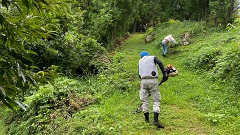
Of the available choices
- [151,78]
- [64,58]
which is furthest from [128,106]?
[64,58]

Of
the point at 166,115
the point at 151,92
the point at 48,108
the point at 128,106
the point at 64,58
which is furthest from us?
the point at 64,58

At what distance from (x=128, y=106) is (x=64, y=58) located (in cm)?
459

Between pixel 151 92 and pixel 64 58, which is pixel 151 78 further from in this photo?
pixel 64 58

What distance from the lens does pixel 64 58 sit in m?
10.5

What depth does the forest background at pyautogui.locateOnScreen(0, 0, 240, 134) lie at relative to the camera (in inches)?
73.1

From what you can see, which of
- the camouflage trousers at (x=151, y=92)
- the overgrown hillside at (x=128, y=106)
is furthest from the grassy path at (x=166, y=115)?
the camouflage trousers at (x=151, y=92)

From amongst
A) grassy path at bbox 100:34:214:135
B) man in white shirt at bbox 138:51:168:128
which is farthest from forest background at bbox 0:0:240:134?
man in white shirt at bbox 138:51:168:128

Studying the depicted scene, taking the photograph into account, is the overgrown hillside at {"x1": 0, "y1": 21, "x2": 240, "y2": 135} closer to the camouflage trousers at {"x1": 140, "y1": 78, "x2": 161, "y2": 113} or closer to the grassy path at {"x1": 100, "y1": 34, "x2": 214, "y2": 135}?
the grassy path at {"x1": 100, "y1": 34, "x2": 214, "y2": 135}

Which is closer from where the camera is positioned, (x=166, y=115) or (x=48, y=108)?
(x=166, y=115)

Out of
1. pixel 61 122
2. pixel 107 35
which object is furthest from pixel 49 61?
pixel 107 35

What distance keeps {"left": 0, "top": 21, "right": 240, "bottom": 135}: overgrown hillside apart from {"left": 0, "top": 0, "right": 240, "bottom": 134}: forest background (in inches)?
1.4

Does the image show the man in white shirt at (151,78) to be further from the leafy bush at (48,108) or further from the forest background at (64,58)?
the leafy bush at (48,108)

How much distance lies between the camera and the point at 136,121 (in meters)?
5.98

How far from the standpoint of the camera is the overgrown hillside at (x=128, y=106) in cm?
559
